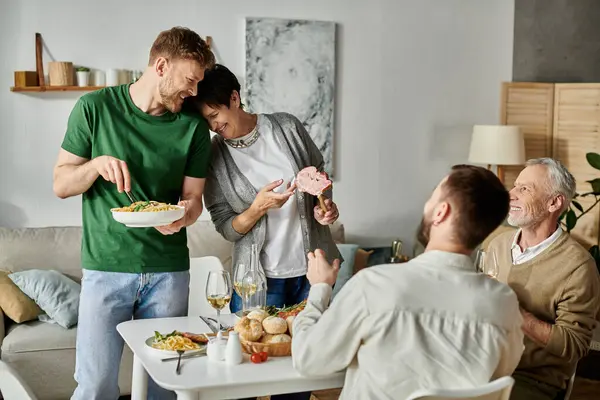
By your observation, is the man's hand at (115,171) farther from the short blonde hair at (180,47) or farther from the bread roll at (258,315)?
the bread roll at (258,315)

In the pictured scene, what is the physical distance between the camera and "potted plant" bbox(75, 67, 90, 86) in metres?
4.80

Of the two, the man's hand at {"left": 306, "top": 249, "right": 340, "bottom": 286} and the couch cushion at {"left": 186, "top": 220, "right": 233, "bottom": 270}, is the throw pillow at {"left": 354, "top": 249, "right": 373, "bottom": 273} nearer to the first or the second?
the couch cushion at {"left": 186, "top": 220, "right": 233, "bottom": 270}

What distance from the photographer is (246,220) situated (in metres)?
2.85

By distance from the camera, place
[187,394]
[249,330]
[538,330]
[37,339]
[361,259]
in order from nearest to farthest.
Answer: [187,394] → [249,330] → [538,330] → [37,339] → [361,259]

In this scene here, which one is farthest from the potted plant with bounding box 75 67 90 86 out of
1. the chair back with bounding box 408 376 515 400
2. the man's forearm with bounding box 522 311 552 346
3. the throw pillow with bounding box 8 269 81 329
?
the chair back with bounding box 408 376 515 400

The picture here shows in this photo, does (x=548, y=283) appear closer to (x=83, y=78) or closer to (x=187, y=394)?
(x=187, y=394)

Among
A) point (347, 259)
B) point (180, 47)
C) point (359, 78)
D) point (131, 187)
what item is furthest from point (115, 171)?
point (359, 78)

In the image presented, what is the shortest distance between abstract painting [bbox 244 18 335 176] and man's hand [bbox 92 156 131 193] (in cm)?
272

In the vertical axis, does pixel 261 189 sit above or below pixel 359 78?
below

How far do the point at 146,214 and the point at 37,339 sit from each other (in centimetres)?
186

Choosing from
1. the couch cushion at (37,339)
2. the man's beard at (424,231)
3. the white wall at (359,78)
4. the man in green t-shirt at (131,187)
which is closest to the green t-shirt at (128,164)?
the man in green t-shirt at (131,187)

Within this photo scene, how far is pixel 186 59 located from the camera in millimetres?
2658

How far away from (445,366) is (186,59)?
123cm

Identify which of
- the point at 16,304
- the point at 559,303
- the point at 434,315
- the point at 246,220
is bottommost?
the point at 16,304
